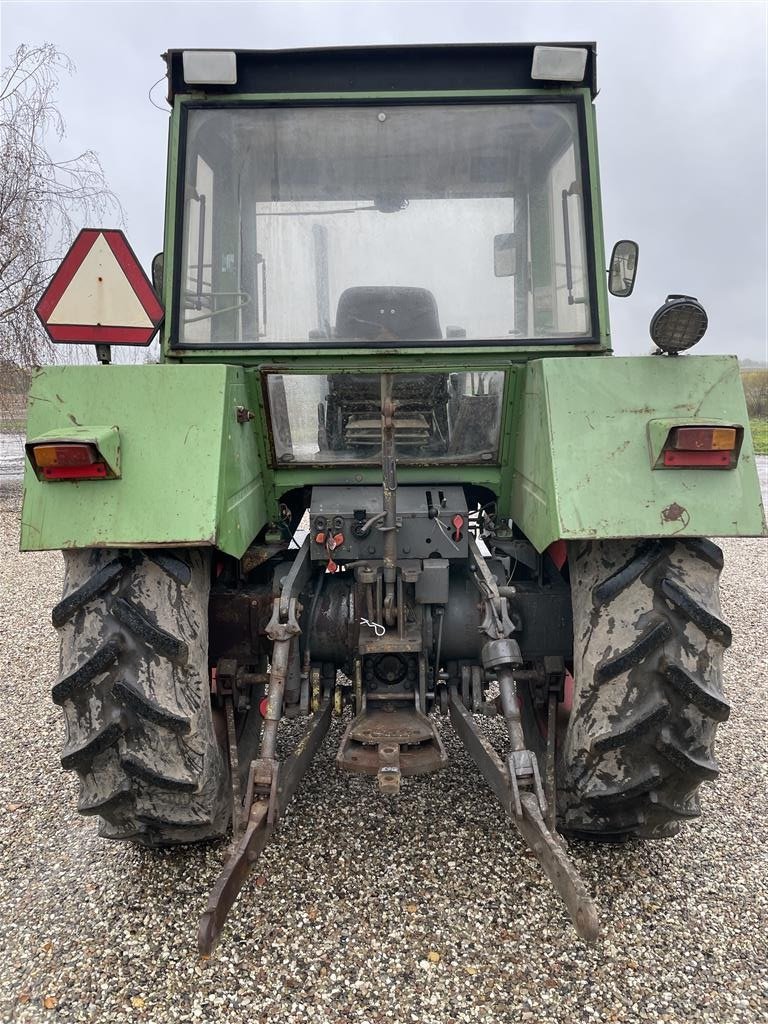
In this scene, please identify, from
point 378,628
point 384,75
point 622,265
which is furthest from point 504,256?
point 378,628

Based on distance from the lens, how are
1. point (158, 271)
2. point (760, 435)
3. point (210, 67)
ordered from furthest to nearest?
point (760, 435)
point (158, 271)
point (210, 67)

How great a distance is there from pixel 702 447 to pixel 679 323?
15.2 inches

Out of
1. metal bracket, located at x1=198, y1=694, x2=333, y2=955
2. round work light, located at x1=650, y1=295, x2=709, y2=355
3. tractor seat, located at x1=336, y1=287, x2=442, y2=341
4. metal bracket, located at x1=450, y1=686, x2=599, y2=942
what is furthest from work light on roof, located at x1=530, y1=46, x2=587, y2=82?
metal bracket, located at x1=198, y1=694, x2=333, y2=955

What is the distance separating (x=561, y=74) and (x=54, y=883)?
3.52 metres

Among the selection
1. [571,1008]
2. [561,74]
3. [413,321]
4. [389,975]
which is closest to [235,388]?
[413,321]

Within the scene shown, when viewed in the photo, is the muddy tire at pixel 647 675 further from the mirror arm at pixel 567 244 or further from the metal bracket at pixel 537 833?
the mirror arm at pixel 567 244

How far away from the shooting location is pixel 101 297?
258 cm

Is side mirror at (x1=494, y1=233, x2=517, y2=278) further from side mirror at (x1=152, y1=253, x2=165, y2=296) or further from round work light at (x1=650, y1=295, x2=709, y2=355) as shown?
side mirror at (x1=152, y1=253, x2=165, y2=296)

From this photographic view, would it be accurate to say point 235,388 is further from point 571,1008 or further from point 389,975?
point 571,1008

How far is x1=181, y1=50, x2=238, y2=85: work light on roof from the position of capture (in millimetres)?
2688

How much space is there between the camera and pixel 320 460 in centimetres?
292

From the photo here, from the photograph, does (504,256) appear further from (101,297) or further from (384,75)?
(101,297)

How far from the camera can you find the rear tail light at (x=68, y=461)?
Result: 6.81 feet

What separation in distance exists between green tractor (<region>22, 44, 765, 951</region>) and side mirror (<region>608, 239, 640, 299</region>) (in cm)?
1
